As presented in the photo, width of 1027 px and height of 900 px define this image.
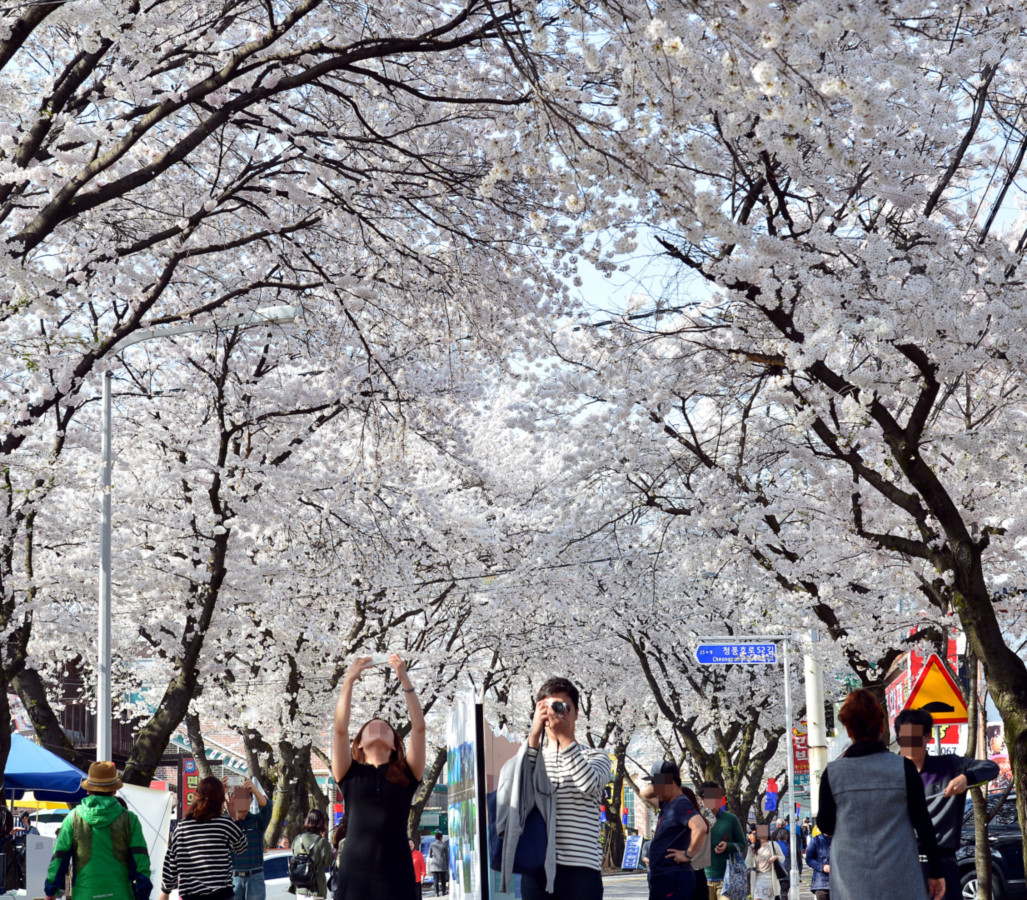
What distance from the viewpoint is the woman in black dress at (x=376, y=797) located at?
19.6ft

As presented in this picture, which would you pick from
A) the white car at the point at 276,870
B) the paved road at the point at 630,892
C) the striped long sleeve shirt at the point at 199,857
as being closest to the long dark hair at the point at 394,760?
the striped long sleeve shirt at the point at 199,857

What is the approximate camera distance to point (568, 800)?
6055 millimetres

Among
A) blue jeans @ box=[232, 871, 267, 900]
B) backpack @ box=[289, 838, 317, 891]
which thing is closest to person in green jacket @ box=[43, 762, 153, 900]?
blue jeans @ box=[232, 871, 267, 900]

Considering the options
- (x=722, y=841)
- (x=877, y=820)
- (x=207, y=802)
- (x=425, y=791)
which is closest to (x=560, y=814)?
(x=877, y=820)

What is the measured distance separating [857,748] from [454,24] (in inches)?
187

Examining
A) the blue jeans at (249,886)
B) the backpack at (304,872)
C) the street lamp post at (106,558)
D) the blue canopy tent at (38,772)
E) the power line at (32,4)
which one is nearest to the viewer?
the power line at (32,4)

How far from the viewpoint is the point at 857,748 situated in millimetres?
5684

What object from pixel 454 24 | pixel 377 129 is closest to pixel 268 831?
pixel 377 129

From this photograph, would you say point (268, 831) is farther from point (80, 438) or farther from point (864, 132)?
point (864, 132)

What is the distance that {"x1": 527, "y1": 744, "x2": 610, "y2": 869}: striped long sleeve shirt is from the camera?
6.03m

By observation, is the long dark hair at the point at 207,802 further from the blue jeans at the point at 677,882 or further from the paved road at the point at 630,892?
the paved road at the point at 630,892

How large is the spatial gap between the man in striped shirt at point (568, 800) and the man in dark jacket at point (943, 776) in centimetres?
147

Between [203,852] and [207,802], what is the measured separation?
0.90 feet

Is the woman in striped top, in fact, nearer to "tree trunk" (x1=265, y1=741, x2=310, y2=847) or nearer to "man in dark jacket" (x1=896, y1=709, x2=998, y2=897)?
"man in dark jacket" (x1=896, y1=709, x2=998, y2=897)
